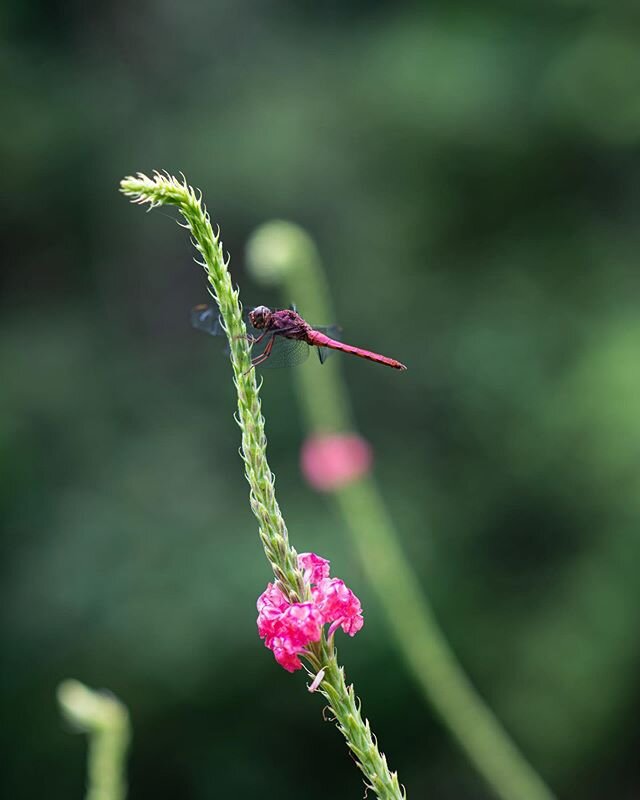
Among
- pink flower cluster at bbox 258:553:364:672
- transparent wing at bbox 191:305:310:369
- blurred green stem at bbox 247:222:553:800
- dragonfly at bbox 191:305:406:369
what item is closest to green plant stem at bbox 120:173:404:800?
pink flower cluster at bbox 258:553:364:672

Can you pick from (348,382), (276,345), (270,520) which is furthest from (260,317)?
(348,382)

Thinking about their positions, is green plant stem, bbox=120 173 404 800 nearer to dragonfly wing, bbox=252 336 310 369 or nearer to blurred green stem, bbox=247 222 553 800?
dragonfly wing, bbox=252 336 310 369

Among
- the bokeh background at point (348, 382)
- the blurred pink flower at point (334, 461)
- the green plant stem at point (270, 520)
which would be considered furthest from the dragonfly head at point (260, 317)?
the bokeh background at point (348, 382)

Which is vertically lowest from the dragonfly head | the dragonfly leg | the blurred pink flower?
the dragonfly leg

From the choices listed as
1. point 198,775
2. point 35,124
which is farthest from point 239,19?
point 198,775

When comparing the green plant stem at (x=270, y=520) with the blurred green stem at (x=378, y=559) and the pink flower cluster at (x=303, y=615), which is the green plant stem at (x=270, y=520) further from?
the blurred green stem at (x=378, y=559)
